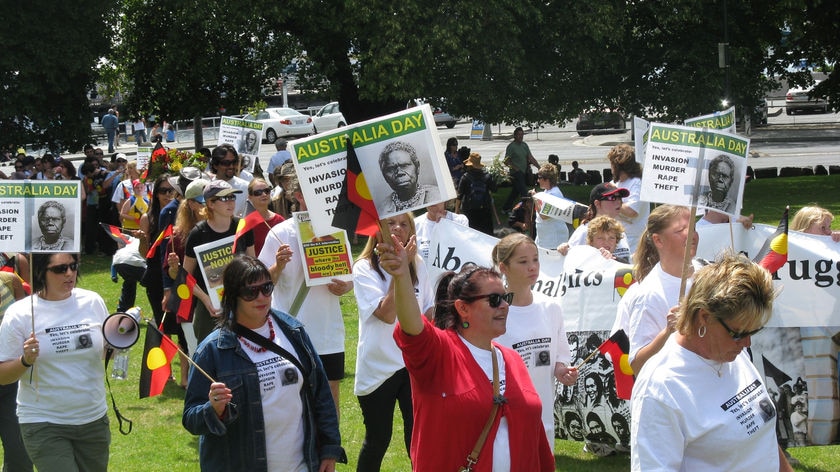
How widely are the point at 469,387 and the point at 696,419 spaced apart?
980mm

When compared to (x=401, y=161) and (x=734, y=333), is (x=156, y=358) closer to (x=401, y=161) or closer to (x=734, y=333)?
(x=401, y=161)

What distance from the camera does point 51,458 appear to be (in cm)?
615

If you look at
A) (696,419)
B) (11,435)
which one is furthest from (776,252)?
(11,435)

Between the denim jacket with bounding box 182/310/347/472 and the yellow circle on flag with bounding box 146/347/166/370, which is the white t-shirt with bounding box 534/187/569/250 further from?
the denim jacket with bounding box 182/310/347/472

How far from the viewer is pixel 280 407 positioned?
16.5ft

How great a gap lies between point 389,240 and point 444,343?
0.53 meters

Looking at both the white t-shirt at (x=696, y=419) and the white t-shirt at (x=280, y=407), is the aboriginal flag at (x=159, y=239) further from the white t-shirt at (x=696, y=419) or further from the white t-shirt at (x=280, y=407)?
the white t-shirt at (x=696, y=419)

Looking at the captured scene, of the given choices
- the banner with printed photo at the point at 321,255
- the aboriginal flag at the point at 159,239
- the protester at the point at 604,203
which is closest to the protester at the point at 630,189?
the protester at the point at 604,203

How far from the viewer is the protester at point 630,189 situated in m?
9.65

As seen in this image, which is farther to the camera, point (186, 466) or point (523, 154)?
point (523, 154)

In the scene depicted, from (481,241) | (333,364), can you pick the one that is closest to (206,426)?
(333,364)

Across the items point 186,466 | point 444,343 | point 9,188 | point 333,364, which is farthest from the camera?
point 186,466

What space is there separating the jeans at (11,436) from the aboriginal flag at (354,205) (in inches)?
142

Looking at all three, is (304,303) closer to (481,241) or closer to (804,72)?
(481,241)
